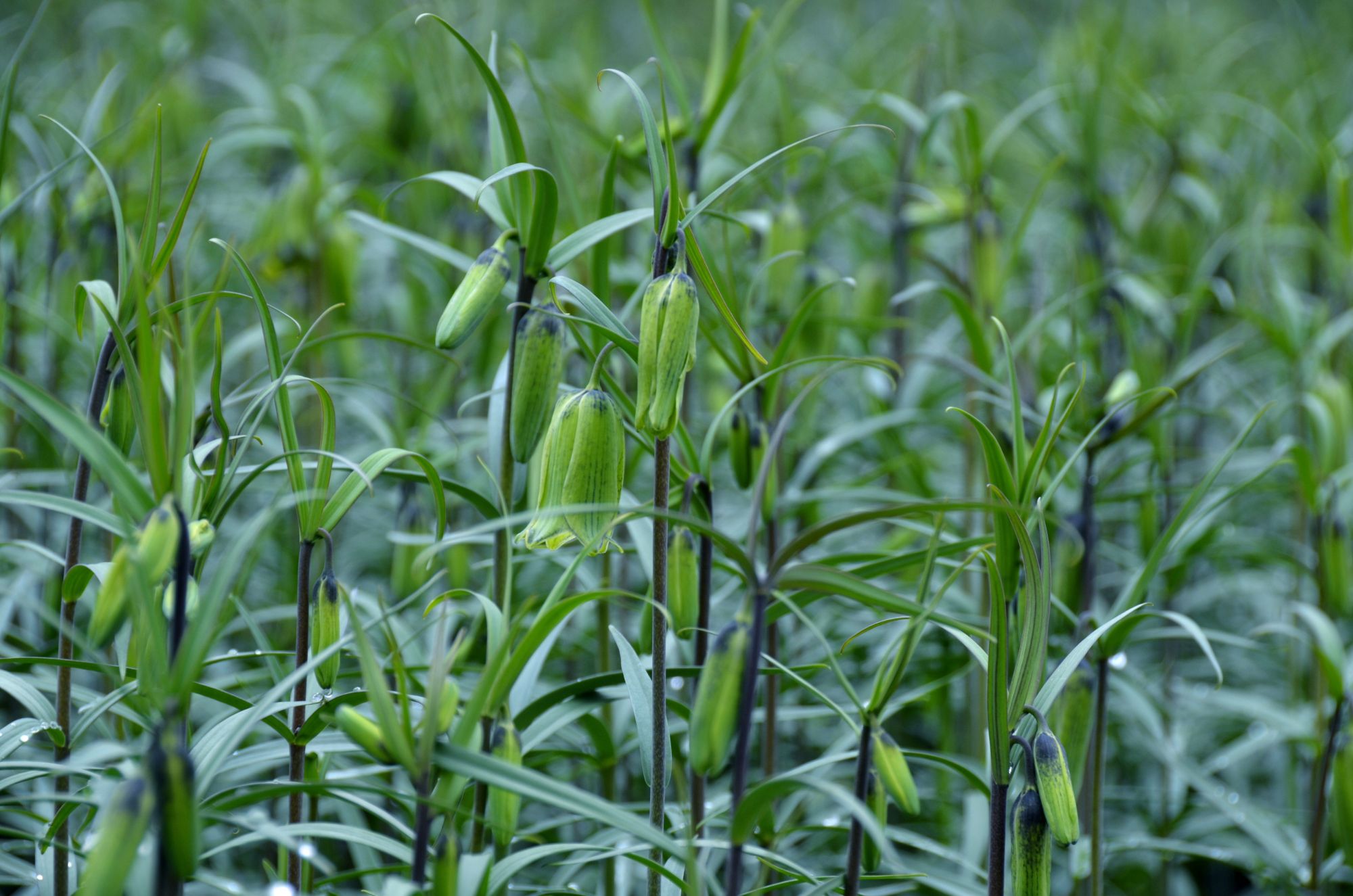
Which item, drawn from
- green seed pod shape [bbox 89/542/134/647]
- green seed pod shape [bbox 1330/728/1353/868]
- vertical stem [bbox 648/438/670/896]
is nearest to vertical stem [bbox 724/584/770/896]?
vertical stem [bbox 648/438/670/896]

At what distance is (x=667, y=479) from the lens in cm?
102

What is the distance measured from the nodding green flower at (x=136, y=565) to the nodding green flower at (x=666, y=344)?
401 mm

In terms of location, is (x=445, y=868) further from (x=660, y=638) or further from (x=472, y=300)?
(x=472, y=300)

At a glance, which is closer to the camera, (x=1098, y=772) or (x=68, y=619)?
(x=68, y=619)

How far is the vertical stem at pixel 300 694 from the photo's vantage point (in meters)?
1.11

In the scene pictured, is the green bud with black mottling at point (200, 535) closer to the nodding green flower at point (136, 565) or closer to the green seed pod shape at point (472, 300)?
the nodding green flower at point (136, 565)

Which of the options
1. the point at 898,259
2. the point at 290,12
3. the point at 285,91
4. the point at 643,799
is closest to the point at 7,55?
the point at 290,12

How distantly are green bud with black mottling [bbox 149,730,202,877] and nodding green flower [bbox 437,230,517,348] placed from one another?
18.8 inches

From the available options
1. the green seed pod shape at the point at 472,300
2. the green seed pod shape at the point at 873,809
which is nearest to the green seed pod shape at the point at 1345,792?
the green seed pod shape at the point at 873,809

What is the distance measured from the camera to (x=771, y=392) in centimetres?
149

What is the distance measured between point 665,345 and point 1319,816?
1278mm

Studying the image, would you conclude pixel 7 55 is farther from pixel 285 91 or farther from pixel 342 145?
pixel 285 91

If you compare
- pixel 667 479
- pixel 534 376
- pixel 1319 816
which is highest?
pixel 534 376

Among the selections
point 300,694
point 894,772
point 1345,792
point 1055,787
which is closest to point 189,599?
point 300,694
